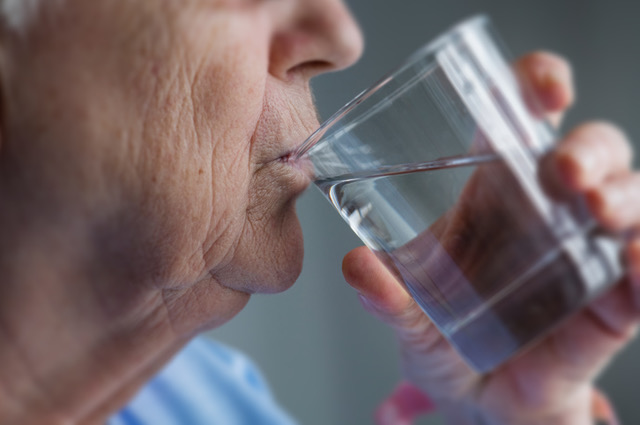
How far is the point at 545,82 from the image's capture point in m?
0.39

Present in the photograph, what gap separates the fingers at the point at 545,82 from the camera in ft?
1.20

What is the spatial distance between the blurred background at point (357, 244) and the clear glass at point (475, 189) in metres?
0.14

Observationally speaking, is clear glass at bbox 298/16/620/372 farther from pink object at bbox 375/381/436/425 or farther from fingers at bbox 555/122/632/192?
pink object at bbox 375/381/436/425

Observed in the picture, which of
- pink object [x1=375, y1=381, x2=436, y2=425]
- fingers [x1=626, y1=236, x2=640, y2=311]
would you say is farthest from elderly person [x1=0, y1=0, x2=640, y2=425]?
pink object [x1=375, y1=381, x2=436, y2=425]

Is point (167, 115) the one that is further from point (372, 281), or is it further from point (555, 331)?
point (555, 331)

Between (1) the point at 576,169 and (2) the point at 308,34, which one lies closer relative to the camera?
(1) the point at 576,169

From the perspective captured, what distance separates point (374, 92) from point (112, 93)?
0.19 m

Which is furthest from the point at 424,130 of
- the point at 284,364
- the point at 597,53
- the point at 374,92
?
the point at 284,364

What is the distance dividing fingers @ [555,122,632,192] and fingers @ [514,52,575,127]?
0.07ft

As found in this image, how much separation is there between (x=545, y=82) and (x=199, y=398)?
2.61 feet

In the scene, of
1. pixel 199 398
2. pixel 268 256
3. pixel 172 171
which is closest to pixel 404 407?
pixel 199 398

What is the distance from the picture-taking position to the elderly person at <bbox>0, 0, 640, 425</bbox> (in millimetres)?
416

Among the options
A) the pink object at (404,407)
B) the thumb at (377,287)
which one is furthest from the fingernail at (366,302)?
the pink object at (404,407)

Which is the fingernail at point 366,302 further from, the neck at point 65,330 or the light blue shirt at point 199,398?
the light blue shirt at point 199,398
